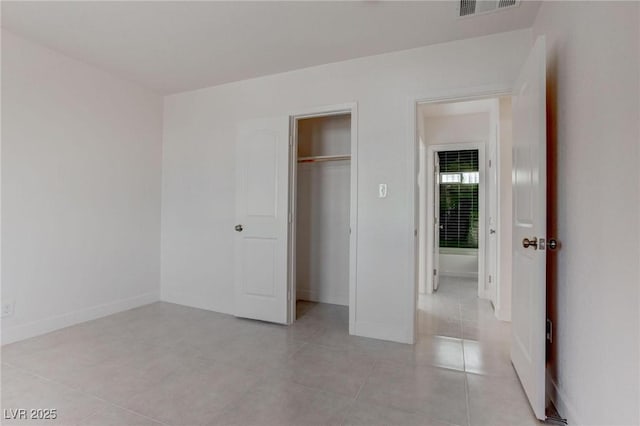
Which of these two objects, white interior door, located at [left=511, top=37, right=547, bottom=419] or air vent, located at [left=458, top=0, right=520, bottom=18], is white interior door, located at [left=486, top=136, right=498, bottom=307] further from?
air vent, located at [left=458, top=0, right=520, bottom=18]

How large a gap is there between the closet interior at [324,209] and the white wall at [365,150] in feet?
2.84

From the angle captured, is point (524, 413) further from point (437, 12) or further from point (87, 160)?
point (87, 160)

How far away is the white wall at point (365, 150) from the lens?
8.80 feet

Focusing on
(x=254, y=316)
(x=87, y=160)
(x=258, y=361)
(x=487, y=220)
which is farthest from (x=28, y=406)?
(x=487, y=220)

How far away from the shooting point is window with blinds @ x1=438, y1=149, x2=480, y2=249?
6000mm

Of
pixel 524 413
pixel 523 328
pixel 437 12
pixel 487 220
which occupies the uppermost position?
pixel 437 12

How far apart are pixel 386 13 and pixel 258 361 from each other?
272 cm

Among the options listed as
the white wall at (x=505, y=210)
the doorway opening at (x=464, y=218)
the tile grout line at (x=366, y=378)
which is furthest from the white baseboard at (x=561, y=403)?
the white wall at (x=505, y=210)

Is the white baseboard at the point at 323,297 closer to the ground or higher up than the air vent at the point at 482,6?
closer to the ground

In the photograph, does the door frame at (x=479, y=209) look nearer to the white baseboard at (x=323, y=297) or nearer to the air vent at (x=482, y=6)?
the white baseboard at (x=323, y=297)

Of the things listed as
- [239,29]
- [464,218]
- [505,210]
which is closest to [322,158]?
[239,29]

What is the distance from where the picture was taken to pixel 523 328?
2035mm

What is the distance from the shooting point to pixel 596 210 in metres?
1.44

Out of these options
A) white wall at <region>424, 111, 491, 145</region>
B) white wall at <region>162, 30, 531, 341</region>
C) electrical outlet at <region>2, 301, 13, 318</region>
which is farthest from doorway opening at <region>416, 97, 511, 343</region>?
electrical outlet at <region>2, 301, 13, 318</region>
